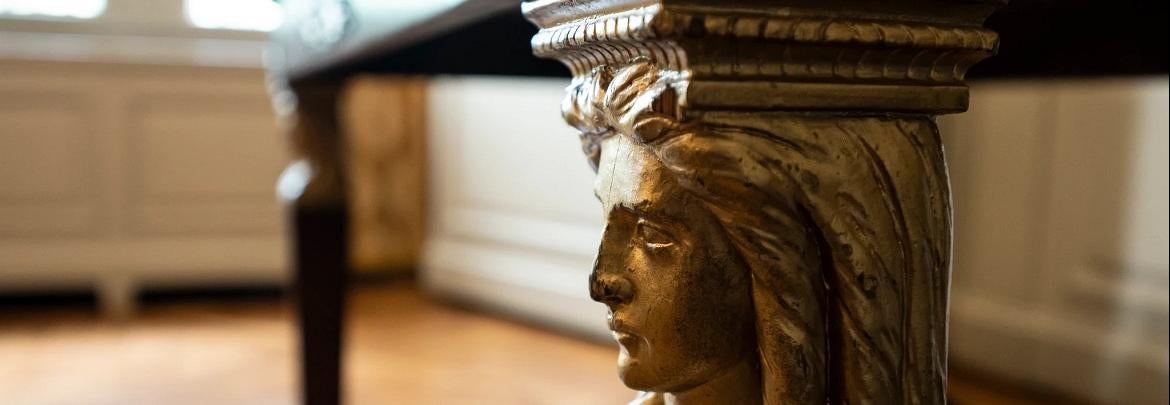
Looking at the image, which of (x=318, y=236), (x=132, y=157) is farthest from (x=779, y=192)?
(x=132, y=157)

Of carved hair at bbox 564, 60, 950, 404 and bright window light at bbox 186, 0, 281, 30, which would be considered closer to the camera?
carved hair at bbox 564, 60, 950, 404

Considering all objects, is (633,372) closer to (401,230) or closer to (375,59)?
(375,59)

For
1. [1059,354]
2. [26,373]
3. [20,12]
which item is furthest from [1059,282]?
Answer: [20,12]

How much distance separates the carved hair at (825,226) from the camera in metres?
0.27

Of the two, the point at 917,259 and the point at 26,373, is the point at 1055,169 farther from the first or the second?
the point at 26,373

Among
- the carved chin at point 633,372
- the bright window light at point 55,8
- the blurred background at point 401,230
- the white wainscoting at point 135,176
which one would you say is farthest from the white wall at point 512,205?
the carved chin at point 633,372

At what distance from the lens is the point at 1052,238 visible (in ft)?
4.44

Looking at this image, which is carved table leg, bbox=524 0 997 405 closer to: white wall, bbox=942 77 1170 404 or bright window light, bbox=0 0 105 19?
white wall, bbox=942 77 1170 404

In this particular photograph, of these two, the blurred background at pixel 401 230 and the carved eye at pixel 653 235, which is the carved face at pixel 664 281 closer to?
the carved eye at pixel 653 235

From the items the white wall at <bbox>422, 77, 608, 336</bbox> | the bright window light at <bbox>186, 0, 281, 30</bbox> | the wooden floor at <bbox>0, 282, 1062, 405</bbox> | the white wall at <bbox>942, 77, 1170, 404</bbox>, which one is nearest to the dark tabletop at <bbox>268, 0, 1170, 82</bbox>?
the white wall at <bbox>942, 77, 1170, 404</bbox>

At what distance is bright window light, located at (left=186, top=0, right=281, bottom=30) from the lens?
7.50 feet

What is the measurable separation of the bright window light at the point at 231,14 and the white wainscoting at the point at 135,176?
0.20 m

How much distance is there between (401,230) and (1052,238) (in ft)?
5.01

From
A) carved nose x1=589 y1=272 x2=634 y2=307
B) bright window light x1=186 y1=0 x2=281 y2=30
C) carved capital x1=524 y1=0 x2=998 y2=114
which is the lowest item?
bright window light x1=186 y1=0 x2=281 y2=30
